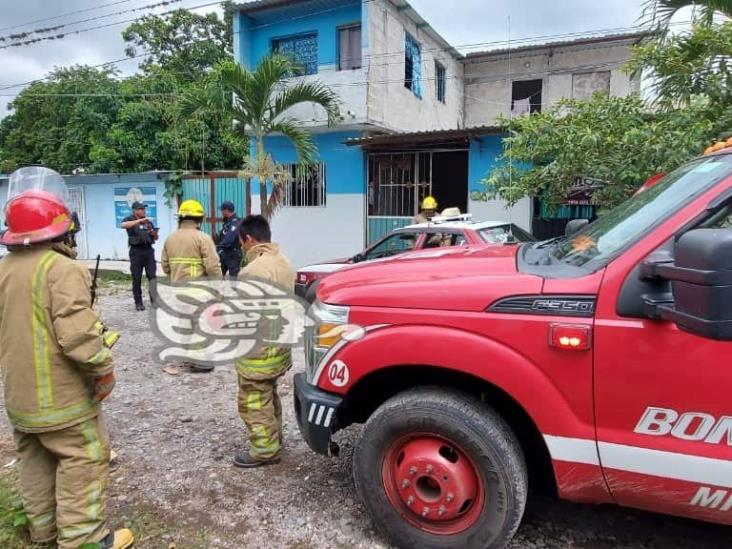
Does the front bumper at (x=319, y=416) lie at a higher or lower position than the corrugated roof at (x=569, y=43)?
lower

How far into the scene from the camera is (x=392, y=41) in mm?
12992

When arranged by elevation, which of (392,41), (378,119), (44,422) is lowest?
(44,422)

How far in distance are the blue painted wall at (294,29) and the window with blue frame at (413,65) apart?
6.13 ft

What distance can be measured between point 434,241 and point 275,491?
403 cm

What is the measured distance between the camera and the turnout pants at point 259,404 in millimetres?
3541

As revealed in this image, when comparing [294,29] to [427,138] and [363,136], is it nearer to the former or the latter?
[363,136]

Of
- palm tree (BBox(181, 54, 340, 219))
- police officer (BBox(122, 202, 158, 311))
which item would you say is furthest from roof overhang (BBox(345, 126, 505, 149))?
police officer (BBox(122, 202, 158, 311))

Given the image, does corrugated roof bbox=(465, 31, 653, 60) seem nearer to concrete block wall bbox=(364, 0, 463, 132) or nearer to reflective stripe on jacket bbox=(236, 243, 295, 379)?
concrete block wall bbox=(364, 0, 463, 132)

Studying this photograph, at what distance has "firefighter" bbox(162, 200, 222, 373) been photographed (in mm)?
5676

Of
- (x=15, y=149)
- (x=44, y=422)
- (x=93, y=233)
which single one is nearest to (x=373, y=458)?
(x=44, y=422)

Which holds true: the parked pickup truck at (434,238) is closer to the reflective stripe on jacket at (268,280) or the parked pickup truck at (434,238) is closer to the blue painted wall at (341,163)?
the reflective stripe on jacket at (268,280)

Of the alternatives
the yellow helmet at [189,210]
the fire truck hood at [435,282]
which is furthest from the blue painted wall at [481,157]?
the fire truck hood at [435,282]

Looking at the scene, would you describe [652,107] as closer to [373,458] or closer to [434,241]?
[434,241]

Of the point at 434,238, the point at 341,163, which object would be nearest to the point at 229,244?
the point at 434,238
